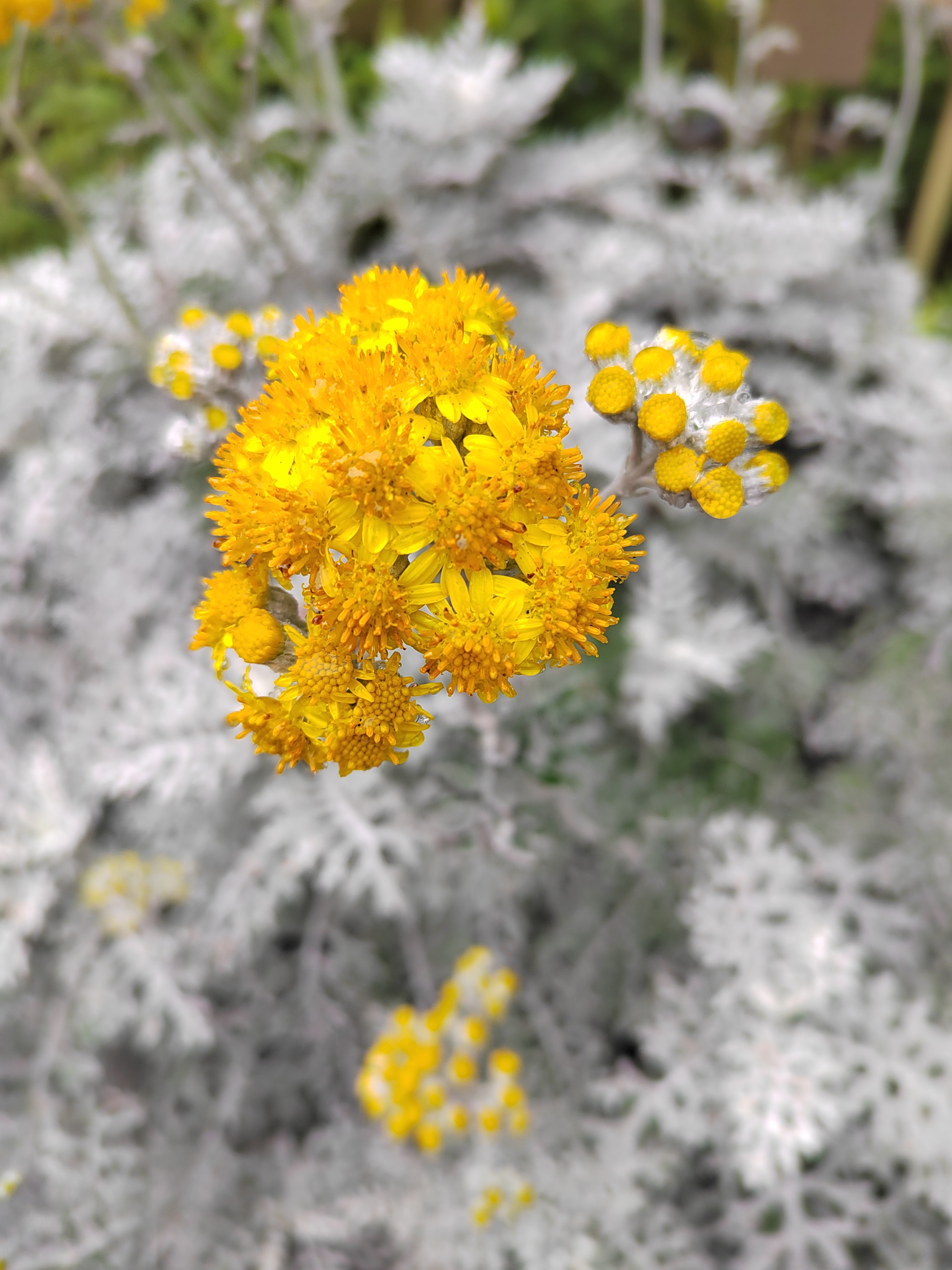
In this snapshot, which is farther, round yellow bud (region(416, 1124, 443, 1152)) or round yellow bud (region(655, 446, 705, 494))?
round yellow bud (region(416, 1124, 443, 1152))

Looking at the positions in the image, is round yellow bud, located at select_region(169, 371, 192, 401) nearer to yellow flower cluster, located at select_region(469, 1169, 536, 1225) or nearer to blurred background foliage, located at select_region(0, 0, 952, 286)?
yellow flower cluster, located at select_region(469, 1169, 536, 1225)

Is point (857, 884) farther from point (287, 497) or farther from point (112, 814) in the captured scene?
point (112, 814)

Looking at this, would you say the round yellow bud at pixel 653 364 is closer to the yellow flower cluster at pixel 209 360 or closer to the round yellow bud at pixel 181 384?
the yellow flower cluster at pixel 209 360

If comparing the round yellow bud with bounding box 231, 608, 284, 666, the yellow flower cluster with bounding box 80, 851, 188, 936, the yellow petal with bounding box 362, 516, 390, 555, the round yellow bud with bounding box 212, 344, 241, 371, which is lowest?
the yellow flower cluster with bounding box 80, 851, 188, 936

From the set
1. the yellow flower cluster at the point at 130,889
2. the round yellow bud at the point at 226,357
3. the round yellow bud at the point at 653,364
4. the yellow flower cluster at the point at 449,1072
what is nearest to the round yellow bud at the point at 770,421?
the round yellow bud at the point at 653,364

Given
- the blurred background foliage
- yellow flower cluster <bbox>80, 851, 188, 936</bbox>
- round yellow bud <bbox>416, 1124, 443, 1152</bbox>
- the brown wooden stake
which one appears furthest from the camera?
the blurred background foliage

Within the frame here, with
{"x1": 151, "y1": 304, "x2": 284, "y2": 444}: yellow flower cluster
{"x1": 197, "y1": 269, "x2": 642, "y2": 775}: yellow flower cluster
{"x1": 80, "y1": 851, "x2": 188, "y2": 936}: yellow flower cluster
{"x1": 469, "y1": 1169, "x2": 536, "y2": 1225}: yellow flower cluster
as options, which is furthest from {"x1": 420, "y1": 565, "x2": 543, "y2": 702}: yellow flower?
{"x1": 80, "y1": 851, "x2": 188, "y2": 936}: yellow flower cluster
